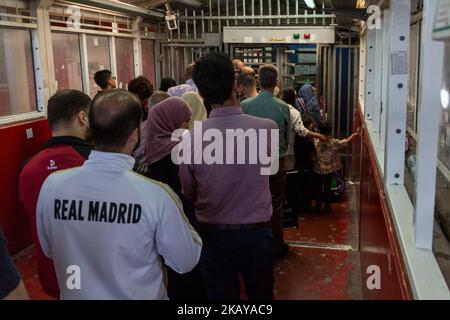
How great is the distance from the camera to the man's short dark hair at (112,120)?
5.54 feet

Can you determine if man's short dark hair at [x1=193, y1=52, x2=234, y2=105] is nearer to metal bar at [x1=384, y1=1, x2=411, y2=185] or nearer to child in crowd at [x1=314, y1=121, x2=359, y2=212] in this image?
metal bar at [x1=384, y1=1, x2=411, y2=185]

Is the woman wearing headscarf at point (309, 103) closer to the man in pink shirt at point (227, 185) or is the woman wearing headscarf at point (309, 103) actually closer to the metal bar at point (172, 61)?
the metal bar at point (172, 61)

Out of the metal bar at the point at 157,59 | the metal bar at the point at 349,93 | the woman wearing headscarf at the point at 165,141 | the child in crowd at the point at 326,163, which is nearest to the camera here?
the woman wearing headscarf at the point at 165,141

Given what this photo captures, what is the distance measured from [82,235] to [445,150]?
154 centimetres

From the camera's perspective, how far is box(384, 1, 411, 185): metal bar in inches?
82.3

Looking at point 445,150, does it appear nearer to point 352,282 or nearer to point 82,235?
point 82,235

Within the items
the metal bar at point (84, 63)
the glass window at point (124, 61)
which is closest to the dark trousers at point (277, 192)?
the metal bar at point (84, 63)

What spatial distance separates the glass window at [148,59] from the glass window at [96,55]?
1.28 m

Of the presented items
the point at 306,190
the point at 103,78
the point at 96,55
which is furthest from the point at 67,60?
the point at 306,190

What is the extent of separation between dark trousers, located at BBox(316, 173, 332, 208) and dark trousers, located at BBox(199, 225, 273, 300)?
11.5 ft

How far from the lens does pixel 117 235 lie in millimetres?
1646

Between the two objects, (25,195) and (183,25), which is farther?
(183,25)

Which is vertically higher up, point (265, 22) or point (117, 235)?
point (265, 22)

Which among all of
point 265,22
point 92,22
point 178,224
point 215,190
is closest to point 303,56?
point 265,22
